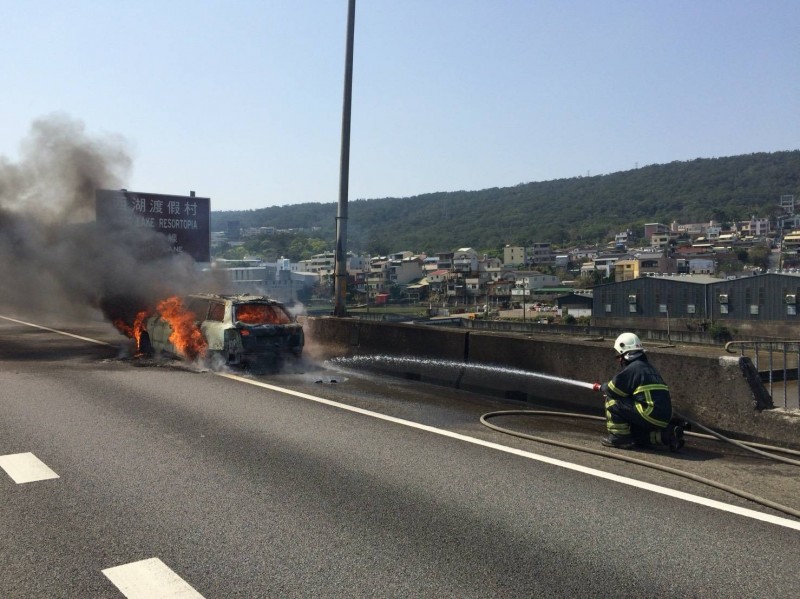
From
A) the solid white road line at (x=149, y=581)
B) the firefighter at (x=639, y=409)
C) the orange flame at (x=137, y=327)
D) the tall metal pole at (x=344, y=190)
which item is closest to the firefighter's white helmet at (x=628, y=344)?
the firefighter at (x=639, y=409)

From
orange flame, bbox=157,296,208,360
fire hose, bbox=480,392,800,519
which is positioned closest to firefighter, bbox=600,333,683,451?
fire hose, bbox=480,392,800,519

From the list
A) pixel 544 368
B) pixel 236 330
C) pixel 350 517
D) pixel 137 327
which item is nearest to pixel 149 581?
pixel 350 517

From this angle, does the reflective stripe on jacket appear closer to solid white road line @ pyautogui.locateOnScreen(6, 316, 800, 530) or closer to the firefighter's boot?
the firefighter's boot

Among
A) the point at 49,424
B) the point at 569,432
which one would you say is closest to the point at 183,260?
the point at 49,424

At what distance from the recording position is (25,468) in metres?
6.79

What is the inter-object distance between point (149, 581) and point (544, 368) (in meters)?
7.45

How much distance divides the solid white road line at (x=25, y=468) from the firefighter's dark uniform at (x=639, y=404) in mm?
5216

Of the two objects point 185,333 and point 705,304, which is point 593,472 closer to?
point 185,333

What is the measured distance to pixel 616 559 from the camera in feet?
15.0

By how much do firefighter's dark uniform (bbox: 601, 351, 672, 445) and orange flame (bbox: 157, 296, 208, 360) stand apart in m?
9.14

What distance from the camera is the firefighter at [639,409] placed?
7383 millimetres

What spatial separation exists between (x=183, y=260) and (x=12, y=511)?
15.7 metres

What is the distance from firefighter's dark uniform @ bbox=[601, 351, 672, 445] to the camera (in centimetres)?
738

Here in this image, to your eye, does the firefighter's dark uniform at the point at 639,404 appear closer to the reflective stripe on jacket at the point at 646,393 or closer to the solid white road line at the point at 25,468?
the reflective stripe on jacket at the point at 646,393
